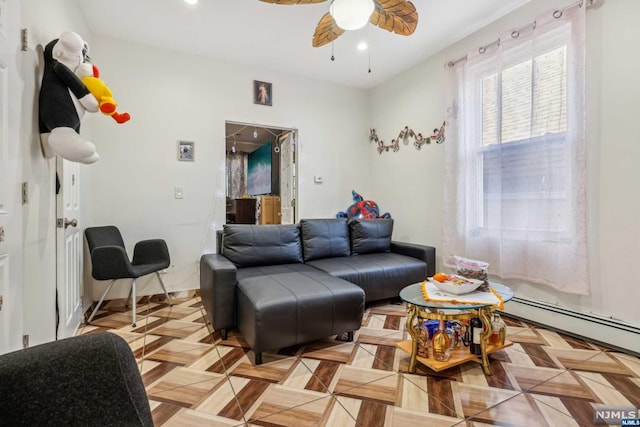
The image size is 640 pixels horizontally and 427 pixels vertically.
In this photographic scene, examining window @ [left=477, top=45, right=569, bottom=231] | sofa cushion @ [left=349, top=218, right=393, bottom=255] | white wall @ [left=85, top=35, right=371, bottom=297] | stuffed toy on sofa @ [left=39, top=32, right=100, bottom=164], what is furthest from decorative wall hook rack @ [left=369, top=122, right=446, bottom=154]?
stuffed toy on sofa @ [left=39, top=32, right=100, bottom=164]

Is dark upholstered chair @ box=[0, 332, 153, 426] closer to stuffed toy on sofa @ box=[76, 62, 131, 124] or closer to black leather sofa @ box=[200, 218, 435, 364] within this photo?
black leather sofa @ box=[200, 218, 435, 364]

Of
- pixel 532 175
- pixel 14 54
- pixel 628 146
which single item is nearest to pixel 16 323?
pixel 14 54

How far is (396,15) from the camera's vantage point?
2111mm

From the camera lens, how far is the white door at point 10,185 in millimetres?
1187

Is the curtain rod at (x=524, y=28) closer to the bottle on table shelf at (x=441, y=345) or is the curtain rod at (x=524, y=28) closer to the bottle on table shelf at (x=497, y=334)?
the bottle on table shelf at (x=497, y=334)

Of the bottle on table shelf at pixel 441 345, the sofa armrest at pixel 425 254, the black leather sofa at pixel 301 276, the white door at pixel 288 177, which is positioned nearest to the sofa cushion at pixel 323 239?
the black leather sofa at pixel 301 276

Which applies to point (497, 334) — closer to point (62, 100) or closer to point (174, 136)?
point (62, 100)

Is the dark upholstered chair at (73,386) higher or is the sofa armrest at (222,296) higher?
the dark upholstered chair at (73,386)

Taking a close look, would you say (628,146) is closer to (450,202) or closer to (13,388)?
(450,202)

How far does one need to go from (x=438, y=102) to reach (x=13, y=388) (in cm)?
363

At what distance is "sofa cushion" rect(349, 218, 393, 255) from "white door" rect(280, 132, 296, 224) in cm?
100

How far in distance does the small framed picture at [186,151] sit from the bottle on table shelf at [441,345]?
2.89 m

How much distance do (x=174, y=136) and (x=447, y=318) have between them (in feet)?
10.0

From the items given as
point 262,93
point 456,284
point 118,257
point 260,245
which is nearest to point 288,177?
point 262,93
